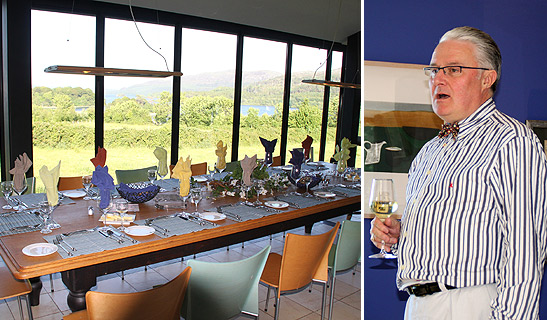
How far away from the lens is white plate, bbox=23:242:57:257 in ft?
7.81

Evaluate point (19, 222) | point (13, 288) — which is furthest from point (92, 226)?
point (13, 288)

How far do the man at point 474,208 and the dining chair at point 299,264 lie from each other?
1.09 meters

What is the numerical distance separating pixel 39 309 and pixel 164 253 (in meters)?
1.46

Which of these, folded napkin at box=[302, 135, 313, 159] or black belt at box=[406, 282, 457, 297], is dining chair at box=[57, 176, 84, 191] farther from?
black belt at box=[406, 282, 457, 297]

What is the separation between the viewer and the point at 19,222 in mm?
2928

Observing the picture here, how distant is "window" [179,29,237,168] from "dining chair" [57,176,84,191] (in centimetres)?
269

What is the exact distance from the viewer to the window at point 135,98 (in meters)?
5.98

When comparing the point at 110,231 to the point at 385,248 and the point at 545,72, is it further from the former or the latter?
the point at 545,72

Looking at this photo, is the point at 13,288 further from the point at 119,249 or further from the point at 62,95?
the point at 62,95

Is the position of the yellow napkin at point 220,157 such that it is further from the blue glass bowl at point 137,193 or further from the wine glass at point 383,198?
the wine glass at point 383,198

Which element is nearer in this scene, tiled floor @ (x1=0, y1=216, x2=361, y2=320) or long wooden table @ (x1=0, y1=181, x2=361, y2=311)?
Answer: long wooden table @ (x1=0, y1=181, x2=361, y2=311)

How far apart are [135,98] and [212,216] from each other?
3.65 meters

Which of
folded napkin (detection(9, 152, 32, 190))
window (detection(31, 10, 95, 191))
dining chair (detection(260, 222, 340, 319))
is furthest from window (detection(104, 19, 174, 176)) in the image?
dining chair (detection(260, 222, 340, 319))

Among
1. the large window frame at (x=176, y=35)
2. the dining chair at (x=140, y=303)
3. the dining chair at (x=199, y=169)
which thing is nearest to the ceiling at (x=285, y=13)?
the large window frame at (x=176, y=35)
